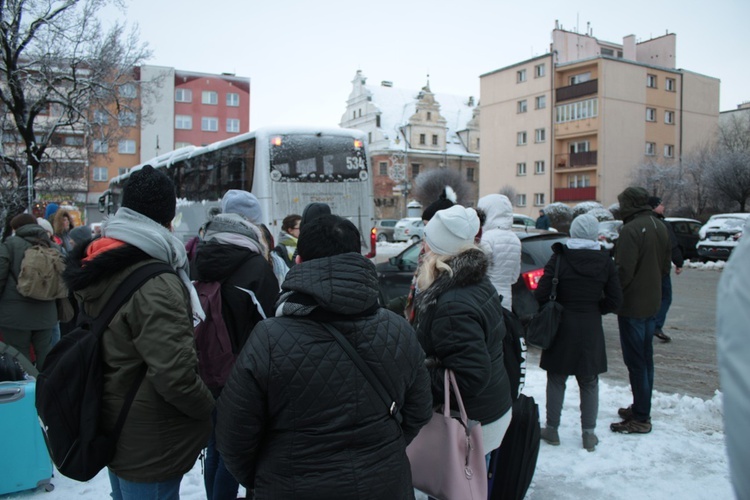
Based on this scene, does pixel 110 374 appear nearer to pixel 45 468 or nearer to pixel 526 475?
pixel 45 468

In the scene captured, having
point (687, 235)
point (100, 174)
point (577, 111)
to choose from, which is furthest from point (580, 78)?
point (100, 174)

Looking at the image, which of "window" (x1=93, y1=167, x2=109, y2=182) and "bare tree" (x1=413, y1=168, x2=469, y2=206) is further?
"window" (x1=93, y1=167, x2=109, y2=182)

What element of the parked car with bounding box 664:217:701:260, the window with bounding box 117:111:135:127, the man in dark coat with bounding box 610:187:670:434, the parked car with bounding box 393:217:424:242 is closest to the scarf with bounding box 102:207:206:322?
the man in dark coat with bounding box 610:187:670:434

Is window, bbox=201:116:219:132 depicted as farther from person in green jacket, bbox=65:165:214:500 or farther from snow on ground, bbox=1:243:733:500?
person in green jacket, bbox=65:165:214:500

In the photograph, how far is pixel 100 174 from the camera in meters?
58.1

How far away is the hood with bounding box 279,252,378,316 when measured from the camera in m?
1.97

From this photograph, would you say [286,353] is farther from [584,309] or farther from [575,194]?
[575,194]

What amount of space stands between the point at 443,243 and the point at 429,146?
73219 mm

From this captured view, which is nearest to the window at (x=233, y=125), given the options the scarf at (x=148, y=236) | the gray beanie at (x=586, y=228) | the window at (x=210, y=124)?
the window at (x=210, y=124)

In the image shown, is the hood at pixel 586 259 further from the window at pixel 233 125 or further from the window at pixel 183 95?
the window at pixel 233 125

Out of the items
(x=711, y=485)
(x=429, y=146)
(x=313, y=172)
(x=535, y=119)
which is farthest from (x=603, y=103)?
(x=711, y=485)

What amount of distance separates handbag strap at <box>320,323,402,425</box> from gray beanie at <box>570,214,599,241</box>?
3.09 meters

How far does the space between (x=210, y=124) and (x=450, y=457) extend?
64739 millimetres

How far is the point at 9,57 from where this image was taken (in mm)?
11906
